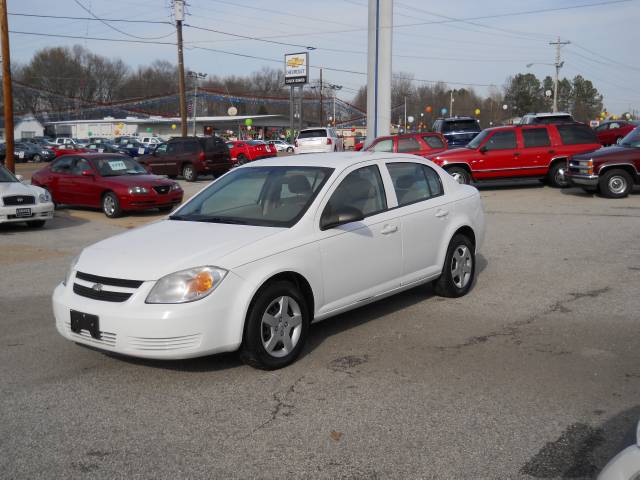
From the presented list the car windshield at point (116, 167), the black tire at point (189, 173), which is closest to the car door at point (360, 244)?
the car windshield at point (116, 167)

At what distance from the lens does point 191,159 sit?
26375mm

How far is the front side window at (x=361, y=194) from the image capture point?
5.74 metres

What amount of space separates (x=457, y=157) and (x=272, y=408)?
14.8 m

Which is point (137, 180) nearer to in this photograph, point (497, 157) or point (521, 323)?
point (497, 157)

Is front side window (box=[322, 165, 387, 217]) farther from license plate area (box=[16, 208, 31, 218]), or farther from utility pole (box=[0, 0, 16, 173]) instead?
utility pole (box=[0, 0, 16, 173])

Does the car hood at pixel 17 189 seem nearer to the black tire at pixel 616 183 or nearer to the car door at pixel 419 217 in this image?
the car door at pixel 419 217

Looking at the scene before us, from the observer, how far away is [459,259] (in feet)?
23.7

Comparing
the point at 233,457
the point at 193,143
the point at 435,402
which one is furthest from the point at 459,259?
the point at 193,143

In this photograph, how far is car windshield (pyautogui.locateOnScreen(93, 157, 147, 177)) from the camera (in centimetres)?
1634

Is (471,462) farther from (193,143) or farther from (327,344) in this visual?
(193,143)

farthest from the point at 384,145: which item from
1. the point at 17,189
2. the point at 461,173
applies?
the point at 17,189

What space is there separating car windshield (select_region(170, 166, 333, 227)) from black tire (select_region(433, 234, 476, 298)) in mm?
1945

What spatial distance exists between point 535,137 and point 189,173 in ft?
46.1

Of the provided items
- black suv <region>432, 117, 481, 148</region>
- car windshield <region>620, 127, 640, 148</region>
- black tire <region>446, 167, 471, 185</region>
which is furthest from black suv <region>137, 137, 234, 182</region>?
car windshield <region>620, 127, 640, 148</region>
